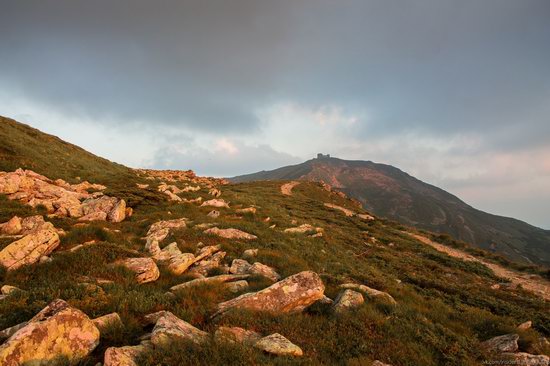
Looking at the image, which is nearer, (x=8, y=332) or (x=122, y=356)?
(x=122, y=356)

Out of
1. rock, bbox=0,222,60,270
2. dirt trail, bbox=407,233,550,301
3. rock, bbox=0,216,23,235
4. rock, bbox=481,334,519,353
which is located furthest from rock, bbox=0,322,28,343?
dirt trail, bbox=407,233,550,301

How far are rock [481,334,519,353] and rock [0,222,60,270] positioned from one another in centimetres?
1506

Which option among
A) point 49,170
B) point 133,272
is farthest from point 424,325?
point 49,170

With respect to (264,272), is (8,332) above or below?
below

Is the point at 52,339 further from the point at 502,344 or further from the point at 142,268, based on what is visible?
the point at 502,344

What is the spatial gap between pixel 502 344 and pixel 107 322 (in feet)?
37.2

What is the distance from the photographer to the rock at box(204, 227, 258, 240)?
17.6m

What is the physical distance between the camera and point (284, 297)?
946cm

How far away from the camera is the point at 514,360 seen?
818 centimetres

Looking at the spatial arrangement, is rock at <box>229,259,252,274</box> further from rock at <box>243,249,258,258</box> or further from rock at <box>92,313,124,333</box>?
rock at <box>92,313,124,333</box>

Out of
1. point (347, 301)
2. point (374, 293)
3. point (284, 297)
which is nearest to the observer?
point (284, 297)

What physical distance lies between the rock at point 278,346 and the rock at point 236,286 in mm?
3371

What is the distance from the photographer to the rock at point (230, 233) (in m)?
17.6

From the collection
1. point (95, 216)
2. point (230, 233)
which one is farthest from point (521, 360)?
point (95, 216)
